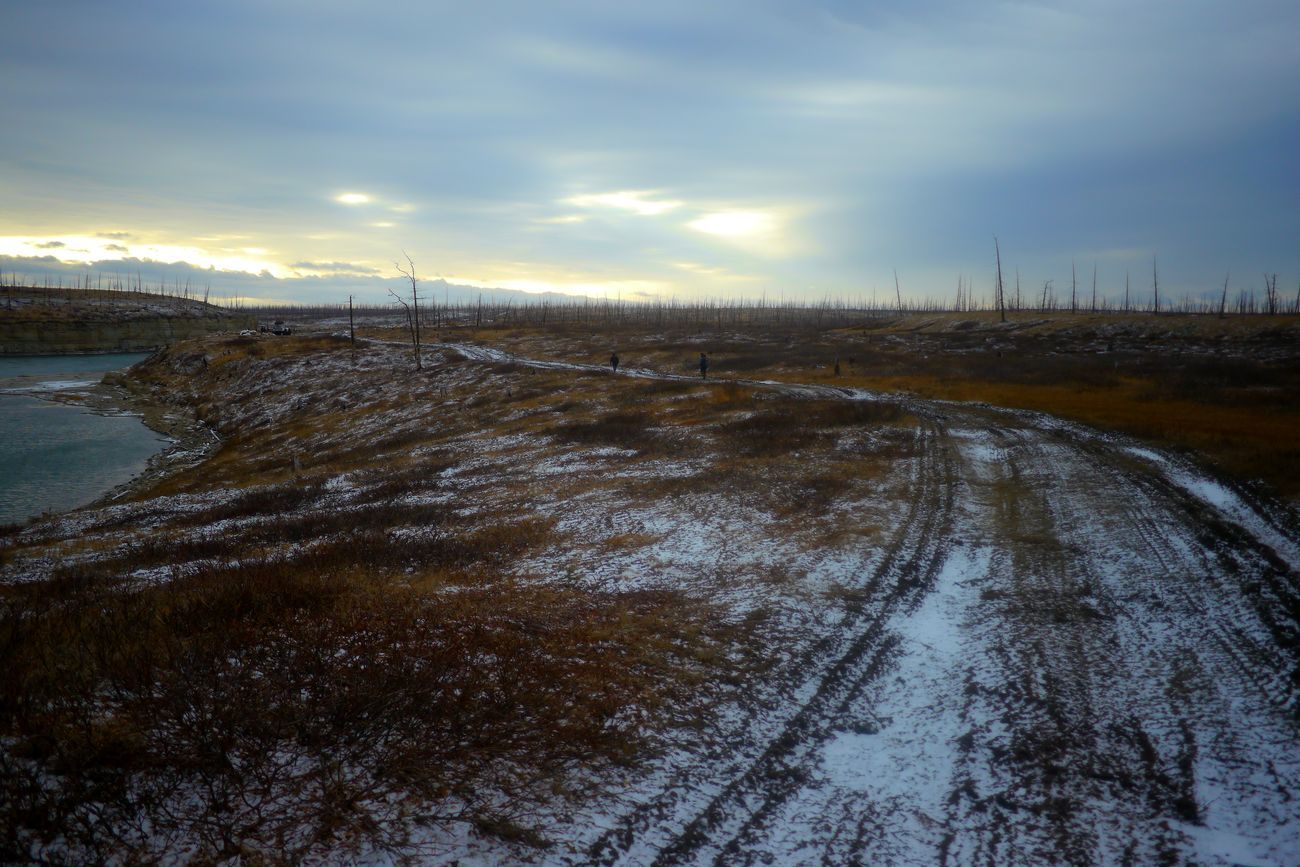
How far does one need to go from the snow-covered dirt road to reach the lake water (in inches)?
1430

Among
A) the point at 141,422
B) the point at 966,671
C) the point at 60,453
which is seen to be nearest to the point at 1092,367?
the point at 966,671

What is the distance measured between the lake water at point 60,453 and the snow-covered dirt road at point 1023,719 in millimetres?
36325

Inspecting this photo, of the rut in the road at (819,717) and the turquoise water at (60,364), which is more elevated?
the turquoise water at (60,364)

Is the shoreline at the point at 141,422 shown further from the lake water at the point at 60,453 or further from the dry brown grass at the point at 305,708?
the dry brown grass at the point at 305,708

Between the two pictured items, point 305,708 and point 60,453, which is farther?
point 60,453

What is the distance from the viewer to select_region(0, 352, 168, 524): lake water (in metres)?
33.2

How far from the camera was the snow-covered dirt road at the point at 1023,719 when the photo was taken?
6289mm

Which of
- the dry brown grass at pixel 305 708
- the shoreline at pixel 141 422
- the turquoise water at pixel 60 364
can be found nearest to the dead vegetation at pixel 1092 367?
the dry brown grass at pixel 305 708

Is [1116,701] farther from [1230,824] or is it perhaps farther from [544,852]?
[544,852]

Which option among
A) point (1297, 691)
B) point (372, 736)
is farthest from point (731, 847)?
point (1297, 691)

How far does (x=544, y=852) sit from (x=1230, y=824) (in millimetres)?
6652

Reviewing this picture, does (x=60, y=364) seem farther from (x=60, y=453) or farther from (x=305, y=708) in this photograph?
(x=305, y=708)

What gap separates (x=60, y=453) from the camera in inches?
1713

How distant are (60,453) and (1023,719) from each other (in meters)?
56.8
